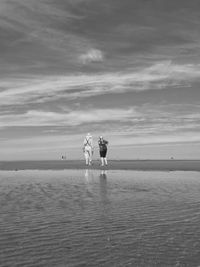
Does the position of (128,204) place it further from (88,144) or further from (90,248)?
(88,144)

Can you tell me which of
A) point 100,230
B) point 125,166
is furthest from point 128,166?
point 100,230

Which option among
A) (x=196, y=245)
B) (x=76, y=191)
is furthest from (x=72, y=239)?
(x=76, y=191)

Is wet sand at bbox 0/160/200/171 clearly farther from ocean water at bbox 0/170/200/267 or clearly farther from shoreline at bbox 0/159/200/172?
ocean water at bbox 0/170/200/267

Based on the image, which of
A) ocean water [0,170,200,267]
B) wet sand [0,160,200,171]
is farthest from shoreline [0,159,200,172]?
ocean water [0,170,200,267]

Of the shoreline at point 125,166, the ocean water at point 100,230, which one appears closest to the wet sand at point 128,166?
the shoreline at point 125,166

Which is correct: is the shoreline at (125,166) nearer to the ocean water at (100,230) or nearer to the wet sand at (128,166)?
the wet sand at (128,166)

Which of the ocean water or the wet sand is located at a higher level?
the wet sand

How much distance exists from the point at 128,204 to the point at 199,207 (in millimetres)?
2867

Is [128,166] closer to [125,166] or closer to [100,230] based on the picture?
[125,166]

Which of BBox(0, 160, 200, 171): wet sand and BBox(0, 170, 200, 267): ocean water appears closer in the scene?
BBox(0, 170, 200, 267): ocean water

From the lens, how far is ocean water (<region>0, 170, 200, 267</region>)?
28.1 ft

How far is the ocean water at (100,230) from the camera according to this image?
337 inches

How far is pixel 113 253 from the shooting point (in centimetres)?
894

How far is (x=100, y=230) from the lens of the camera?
Result: 11.3 meters
